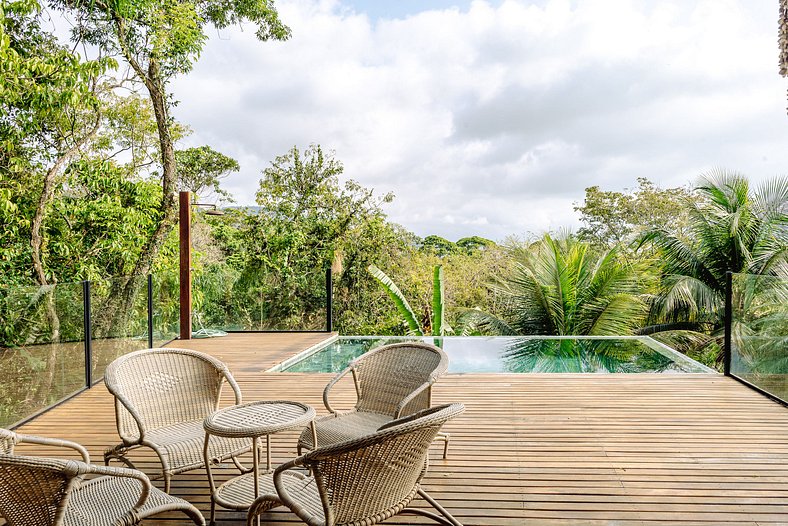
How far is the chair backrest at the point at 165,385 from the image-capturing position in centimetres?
313

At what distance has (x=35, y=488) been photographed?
72.9 inches

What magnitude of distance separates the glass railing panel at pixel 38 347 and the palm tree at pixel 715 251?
9391 mm

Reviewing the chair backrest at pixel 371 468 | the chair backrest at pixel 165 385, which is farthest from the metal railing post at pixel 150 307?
the chair backrest at pixel 371 468

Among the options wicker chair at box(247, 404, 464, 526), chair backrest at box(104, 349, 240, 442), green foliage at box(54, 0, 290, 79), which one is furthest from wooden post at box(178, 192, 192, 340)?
wicker chair at box(247, 404, 464, 526)

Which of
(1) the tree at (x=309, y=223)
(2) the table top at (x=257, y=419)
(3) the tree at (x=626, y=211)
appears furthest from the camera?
(3) the tree at (x=626, y=211)

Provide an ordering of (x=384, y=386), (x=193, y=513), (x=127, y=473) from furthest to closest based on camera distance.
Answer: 1. (x=384, y=386)
2. (x=193, y=513)
3. (x=127, y=473)

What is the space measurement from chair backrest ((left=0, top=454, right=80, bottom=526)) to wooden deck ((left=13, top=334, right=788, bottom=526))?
0.91 metres

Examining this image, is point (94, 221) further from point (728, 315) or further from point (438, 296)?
point (728, 315)

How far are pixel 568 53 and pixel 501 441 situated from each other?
18.1 meters

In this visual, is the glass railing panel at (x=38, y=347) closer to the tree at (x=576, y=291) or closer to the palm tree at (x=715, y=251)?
the tree at (x=576, y=291)

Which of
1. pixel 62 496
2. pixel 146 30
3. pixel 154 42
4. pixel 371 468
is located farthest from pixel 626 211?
pixel 62 496

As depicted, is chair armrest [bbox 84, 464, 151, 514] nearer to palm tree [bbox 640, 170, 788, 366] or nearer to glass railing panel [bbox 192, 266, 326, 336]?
glass railing panel [bbox 192, 266, 326, 336]

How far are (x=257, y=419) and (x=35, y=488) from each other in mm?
1070

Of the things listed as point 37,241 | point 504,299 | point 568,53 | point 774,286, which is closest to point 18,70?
point 37,241
